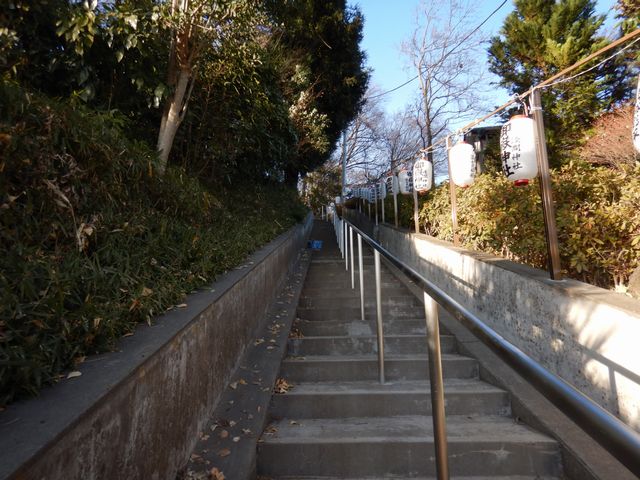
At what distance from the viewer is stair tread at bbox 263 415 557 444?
2293mm

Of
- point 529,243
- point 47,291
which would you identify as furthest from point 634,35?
point 47,291

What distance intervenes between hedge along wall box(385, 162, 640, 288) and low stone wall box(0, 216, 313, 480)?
309 centimetres

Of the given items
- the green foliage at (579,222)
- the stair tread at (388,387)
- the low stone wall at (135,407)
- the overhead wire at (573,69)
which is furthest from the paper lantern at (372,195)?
the low stone wall at (135,407)

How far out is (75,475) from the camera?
3.59ft

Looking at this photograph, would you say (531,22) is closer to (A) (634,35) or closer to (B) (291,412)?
(A) (634,35)

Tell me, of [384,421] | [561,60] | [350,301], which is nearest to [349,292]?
[350,301]

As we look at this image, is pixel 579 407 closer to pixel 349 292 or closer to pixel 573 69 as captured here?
pixel 573 69

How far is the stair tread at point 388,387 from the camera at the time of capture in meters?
2.78

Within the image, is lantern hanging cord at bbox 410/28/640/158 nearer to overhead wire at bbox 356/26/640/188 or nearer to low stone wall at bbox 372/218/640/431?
overhead wire at bbox 356/26/640/188

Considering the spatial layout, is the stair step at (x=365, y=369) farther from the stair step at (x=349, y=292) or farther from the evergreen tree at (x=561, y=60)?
the evergreen tree at (x=561, y=60)

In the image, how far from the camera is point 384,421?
2617 mm

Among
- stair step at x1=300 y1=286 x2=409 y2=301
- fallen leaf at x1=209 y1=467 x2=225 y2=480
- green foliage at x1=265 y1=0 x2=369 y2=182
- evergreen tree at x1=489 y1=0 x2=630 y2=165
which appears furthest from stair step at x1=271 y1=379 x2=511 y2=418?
evergreen tree at x1=489 y1=0 x2=630 y2=165

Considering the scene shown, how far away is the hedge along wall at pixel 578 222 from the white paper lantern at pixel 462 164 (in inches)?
16.0

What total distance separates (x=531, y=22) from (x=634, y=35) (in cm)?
1558
